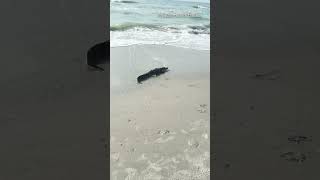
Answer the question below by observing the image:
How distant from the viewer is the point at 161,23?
5.55 feet

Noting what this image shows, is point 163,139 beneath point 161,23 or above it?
beneath

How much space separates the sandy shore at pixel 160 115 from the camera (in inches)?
62.6
